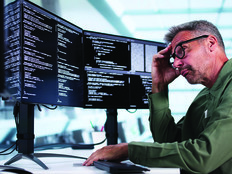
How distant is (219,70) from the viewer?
48.7 inches

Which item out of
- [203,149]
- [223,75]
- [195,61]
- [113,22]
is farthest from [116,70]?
[113,22]

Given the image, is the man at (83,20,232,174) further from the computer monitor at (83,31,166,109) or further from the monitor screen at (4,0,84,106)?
the monitor screen at (4,0,84,106)

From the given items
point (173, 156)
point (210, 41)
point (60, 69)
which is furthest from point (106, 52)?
point (173, 156)

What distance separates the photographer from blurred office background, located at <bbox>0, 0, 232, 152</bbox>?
2.79 metres

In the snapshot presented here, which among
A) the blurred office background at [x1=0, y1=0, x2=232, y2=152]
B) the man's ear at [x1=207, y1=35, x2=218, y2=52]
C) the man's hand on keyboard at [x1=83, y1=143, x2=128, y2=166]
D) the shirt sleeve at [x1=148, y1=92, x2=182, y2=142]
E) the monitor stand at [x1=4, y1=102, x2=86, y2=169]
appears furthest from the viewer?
the blurred office background at [x1=0, y1=0, x2=232, y2=152]

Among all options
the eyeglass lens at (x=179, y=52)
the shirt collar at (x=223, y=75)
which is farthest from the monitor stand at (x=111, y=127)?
the shirt collar at (x=223, y=75)

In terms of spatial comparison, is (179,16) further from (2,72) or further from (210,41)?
(2,72)

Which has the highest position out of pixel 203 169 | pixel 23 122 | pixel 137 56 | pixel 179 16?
Result: pixel 179 16

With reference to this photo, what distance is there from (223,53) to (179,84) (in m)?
8.07

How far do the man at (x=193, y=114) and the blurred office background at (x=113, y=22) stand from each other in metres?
0.71

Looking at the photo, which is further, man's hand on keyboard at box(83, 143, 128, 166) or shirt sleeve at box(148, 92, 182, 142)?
shirt sleeve at box(148, 92, 182, 142)

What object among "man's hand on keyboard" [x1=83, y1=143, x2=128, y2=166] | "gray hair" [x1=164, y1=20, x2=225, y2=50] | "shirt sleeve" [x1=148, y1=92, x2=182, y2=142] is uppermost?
"gray hair" [x1=164, y1=20, x2=225, y2=50]

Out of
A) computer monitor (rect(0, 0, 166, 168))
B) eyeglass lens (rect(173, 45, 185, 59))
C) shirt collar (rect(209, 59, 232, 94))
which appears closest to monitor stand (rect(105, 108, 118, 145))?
computer monitor (rect(0, 0, 166, 168))

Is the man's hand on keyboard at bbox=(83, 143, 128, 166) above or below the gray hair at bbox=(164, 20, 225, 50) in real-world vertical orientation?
below
